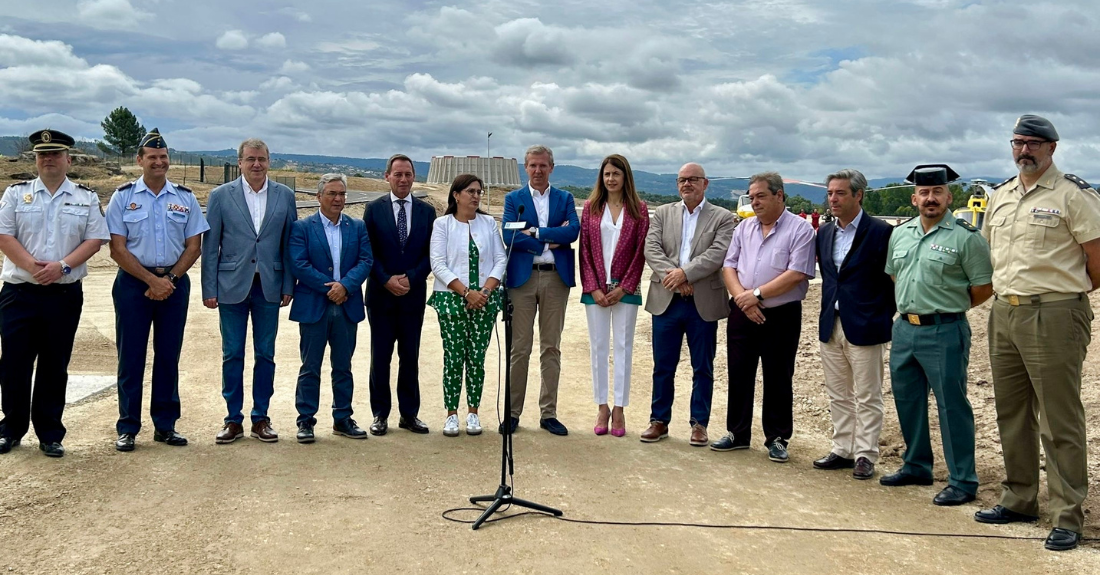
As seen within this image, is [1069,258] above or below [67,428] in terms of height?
above

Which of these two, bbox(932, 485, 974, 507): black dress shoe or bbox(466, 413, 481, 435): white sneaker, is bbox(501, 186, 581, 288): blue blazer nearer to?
bbox(466, 413, 481, 435): white sneaker

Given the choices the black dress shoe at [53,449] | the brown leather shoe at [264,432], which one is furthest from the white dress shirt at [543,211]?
the black dress shoe at [53,449]

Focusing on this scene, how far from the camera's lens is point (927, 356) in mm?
5402

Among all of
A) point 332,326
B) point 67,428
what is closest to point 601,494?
point 332,326

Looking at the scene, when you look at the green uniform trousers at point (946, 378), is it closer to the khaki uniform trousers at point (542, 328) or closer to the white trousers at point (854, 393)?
the white trousers at point (854, 393)

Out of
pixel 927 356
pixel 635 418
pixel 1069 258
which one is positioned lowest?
pixel 635 418

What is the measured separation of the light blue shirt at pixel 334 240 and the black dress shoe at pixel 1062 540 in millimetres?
4764

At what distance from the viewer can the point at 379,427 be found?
660 centimetres

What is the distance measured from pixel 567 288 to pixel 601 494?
6.28 ft

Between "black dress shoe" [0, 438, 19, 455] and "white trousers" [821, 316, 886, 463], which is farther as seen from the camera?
"white trousers" [821, 316, 886, 463]

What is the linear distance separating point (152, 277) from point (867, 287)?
15.7 ft

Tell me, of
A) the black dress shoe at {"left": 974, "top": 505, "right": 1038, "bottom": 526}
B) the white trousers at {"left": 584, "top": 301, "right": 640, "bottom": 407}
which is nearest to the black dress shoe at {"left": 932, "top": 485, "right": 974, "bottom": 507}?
the black dress shoe at {"left": 974, "top": 505, "right": 1038, "bottom": 526}

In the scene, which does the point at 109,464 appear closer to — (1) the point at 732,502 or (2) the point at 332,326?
(2) the point at 332,326

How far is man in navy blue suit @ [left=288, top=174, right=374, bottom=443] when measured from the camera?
20.7 ft
